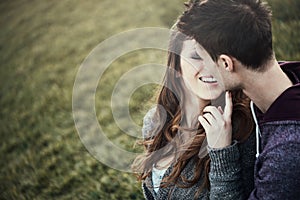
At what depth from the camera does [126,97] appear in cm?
487

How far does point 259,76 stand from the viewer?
1.86 metres

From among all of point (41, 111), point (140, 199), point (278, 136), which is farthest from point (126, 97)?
point (278, 136)

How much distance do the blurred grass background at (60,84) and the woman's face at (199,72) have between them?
740 mm

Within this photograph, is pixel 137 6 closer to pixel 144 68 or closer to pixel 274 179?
pixel 144 68

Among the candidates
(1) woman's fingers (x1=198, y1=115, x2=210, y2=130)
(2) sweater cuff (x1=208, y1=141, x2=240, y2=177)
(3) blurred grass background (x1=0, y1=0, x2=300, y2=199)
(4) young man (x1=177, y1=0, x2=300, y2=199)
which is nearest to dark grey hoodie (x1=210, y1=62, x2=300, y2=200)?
(4) young man (x1=177, y1=0, x2=300, y2=199)

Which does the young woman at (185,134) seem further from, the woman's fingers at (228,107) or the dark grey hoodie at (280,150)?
the dark grey hoodie at (280,150)

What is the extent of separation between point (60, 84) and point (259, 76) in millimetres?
4041

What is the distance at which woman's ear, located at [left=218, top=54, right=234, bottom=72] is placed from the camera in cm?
184

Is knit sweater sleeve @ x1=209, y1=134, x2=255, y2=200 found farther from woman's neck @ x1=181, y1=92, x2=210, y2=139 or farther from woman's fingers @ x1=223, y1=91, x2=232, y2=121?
woman's neck @ x1=181, y1=92, x2=210, y2=139

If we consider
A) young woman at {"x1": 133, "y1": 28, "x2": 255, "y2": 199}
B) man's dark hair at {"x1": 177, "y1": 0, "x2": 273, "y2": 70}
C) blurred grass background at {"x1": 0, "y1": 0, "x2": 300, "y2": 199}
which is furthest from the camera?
blurred grass background at {"x1": 0, "y1": 0, "x2": 300, "y2": 199}

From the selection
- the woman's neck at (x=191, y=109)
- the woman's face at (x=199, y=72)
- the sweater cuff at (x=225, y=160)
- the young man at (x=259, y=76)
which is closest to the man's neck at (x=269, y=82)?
the young man at (x=259, y=76)

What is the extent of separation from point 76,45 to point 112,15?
786mm

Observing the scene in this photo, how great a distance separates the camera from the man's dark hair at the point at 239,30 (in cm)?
182

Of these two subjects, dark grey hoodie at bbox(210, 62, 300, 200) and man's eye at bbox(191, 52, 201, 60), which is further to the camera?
man's eye at bbox(191, 52, 201, 60)
